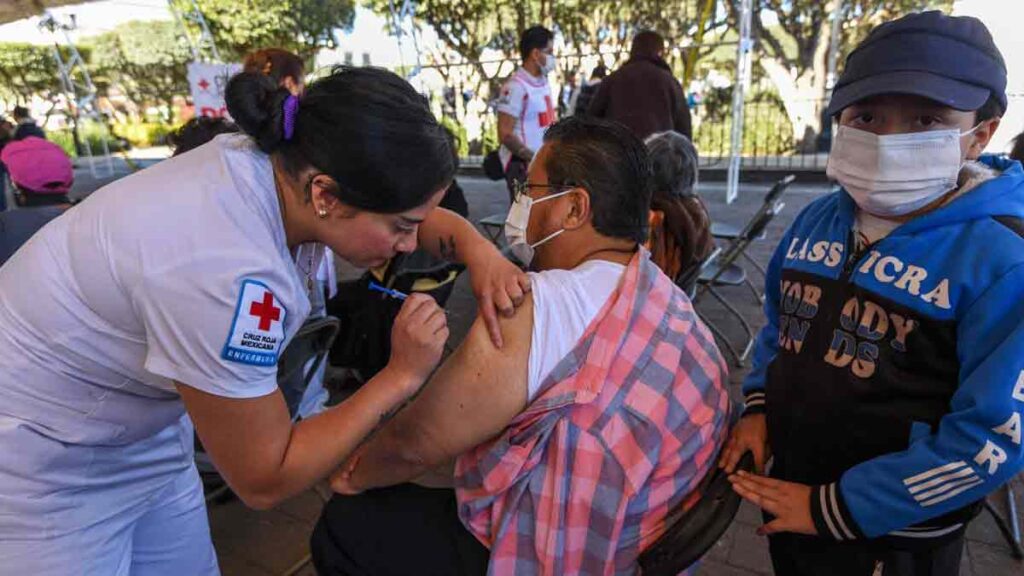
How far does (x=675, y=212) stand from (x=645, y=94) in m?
2.03

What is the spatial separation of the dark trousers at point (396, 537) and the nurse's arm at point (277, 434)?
379 mm

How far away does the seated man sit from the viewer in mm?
1210

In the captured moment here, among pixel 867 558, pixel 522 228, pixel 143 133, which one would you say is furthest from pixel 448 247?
pixel 143 133

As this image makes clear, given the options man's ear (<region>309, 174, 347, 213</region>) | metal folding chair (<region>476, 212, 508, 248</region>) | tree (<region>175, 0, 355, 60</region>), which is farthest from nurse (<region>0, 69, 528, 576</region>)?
tree (<region>175, 0, 355, 60</region>)

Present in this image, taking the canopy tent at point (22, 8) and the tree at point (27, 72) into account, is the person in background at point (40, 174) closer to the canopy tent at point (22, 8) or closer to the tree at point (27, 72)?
the canopy tent at point (22, 8)

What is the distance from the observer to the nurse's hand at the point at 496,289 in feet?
4.01

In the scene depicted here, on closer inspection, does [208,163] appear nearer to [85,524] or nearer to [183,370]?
[183,370]

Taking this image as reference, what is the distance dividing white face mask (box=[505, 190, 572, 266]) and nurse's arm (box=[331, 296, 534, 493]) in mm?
389

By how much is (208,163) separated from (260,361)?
0.32 metres

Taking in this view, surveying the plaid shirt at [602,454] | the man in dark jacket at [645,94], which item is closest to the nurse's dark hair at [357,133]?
the plaid shirt at [602,454]

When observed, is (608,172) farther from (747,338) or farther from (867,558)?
(747,338)

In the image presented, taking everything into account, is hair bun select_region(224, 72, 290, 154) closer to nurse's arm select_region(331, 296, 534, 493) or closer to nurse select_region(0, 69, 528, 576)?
nurse select_region(0, 69, 528, 576)

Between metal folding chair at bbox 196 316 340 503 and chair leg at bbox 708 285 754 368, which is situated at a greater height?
metal folding chair at bbox 196 316 340 503

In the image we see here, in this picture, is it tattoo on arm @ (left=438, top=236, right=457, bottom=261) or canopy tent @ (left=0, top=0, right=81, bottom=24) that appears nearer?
tattoo on arm @ (left=438, top=236, right=457, bottom=261)
